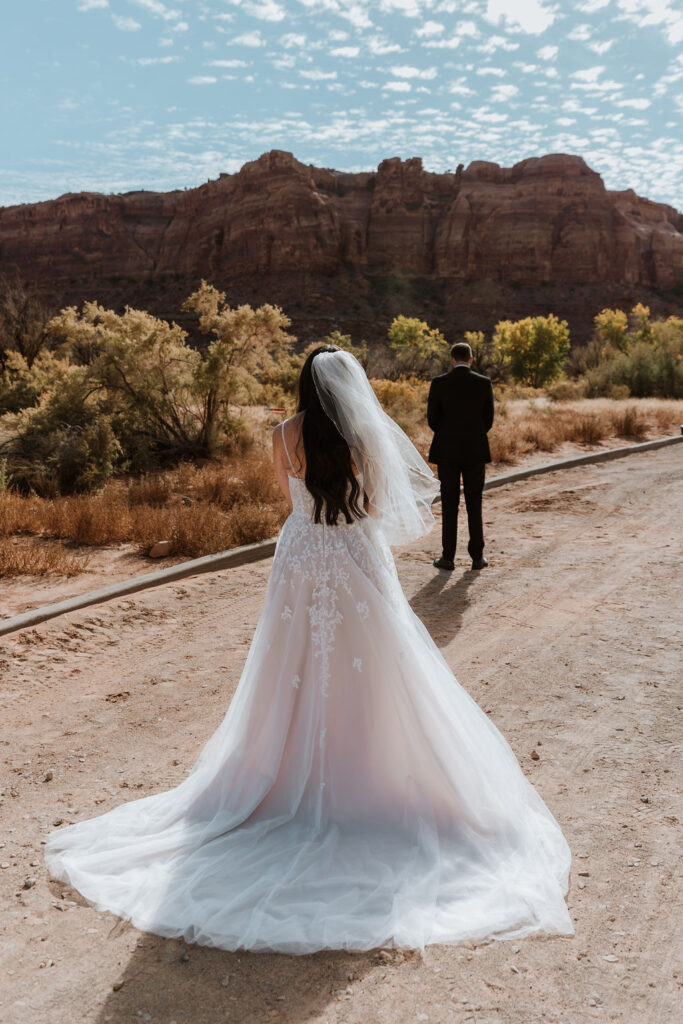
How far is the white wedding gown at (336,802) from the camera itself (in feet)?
9.37

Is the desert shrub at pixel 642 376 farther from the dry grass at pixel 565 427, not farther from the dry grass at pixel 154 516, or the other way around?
the dry grass at pixel 154 516

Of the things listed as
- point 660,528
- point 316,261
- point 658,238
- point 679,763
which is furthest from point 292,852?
point 658,238

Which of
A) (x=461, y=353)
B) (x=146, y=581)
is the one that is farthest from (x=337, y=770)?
(x=461, y=353)

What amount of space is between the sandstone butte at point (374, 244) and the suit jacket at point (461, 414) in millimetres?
71083

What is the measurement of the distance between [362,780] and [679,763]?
1.86 metres

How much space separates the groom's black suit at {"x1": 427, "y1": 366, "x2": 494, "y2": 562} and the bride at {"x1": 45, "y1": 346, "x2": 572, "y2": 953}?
13.0ft

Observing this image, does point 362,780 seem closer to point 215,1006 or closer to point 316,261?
point 215,1006

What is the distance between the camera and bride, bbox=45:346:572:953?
2941 millimetres

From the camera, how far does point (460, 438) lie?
7441 mm

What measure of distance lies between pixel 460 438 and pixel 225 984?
5.66m

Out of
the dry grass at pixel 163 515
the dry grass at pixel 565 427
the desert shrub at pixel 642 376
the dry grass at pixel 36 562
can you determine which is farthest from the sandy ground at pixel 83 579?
the desert shrub at pixel 642 376

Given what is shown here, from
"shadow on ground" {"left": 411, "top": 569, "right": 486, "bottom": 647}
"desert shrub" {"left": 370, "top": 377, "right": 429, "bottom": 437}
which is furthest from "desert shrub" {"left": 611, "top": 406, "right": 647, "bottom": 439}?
"shadow on ground" {"left": 411, "top": 569, "right": 486, "bottom": 647}

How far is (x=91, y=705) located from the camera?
16.0 ft

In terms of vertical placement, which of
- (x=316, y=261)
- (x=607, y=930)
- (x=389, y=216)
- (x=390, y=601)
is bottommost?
(x=607, y=930)
